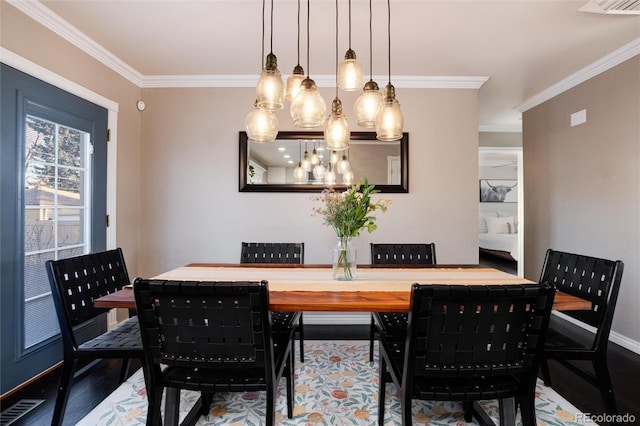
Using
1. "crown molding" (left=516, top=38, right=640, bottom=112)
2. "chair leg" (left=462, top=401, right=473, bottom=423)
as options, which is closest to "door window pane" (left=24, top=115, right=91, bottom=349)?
"chair leg" (left=462, top=401, right=473, bottom=423)

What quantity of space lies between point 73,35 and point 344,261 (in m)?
2.59

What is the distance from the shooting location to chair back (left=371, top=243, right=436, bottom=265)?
232 centimetres

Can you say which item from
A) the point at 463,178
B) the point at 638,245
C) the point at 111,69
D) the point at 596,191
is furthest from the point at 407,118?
the point at 111,69

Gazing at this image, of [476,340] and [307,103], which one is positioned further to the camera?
[307,103]

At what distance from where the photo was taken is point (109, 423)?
63.4 inches

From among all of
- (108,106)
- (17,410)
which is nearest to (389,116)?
(108,106)

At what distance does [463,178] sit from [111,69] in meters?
3.46

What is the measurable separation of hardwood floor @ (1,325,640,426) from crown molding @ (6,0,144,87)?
2384 mm

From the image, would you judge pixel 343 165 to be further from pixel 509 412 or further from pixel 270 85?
pixel 509 412

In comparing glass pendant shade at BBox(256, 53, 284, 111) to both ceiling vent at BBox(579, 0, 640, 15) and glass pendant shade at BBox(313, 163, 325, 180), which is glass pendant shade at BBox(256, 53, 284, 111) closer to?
glass pendant shade at BBox(313, 163, 325, 180)

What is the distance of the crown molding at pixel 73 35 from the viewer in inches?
75.4

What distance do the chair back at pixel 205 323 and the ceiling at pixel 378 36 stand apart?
185 cm

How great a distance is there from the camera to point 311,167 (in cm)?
304

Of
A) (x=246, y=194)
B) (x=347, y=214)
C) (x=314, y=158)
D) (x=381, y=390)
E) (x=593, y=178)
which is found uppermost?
(x=314, y=158)
